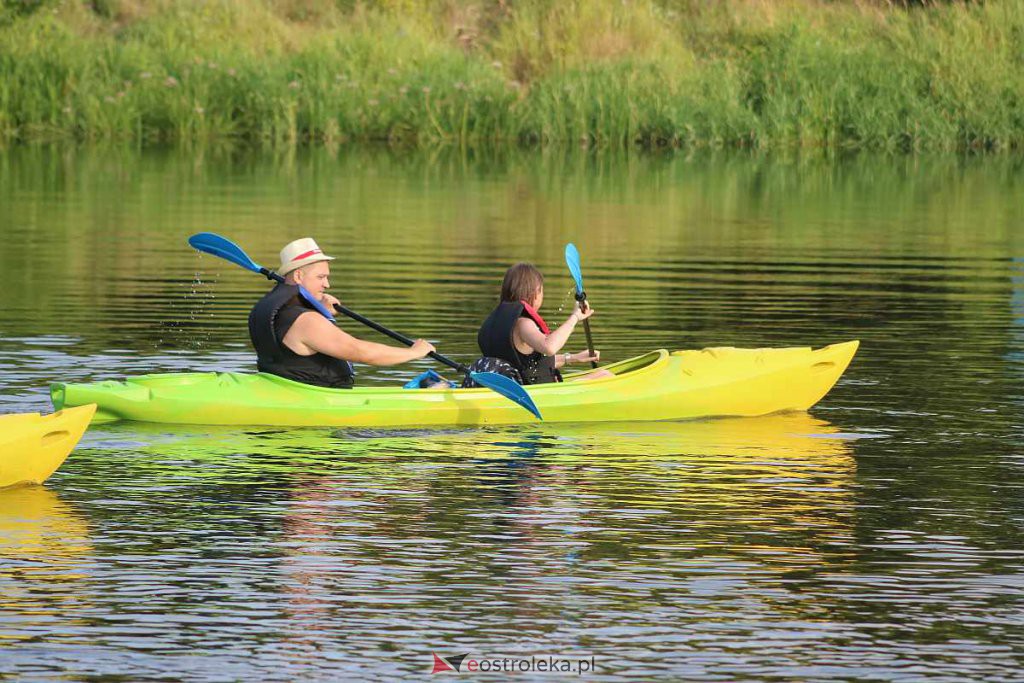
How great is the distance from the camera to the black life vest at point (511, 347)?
11586 mm

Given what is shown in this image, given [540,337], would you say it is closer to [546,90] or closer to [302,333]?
[302,333]

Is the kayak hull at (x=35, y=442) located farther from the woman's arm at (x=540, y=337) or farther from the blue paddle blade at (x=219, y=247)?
the blue paddle blade at (x=219, y=247)

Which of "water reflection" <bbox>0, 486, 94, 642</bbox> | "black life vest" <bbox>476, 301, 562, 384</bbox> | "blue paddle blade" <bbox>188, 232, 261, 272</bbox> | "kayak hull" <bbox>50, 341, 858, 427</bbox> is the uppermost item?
"blue paddle blade" <bbox>188, 232, 261, 272</bbox>

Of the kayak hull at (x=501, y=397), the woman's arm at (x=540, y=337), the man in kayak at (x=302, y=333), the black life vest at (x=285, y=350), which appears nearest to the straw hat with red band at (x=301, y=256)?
the man in kayak at (x=302, y=333)

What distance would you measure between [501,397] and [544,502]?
2.15 metres

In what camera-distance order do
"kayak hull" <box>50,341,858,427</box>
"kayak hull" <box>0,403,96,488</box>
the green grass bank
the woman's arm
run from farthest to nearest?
the green grass bank
the woman's arm
"kayak hull" <box>50,341,858,427</box>
"kayak hull" <box>0,403,96,488</box>

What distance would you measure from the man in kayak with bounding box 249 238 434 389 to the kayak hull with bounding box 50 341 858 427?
0.19 meters

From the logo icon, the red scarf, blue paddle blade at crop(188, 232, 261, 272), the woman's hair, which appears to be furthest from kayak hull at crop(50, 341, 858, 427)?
the logo icon

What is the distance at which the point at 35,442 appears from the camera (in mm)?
9328

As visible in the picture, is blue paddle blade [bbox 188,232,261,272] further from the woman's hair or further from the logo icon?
the logo icon

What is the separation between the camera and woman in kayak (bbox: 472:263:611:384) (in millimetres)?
11547

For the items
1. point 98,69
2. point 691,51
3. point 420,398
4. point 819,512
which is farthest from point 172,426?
point 691,51

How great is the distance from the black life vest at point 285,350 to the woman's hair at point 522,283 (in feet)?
3.14

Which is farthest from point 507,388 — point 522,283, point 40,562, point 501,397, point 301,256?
point 40,562
